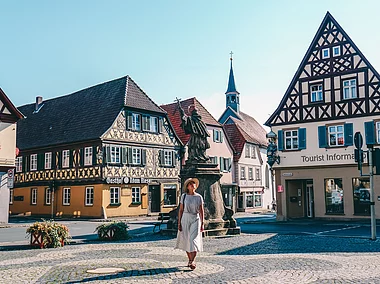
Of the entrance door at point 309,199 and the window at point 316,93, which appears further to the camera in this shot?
the entrance door at point 309,199

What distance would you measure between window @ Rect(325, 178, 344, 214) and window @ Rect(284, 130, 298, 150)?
284cm

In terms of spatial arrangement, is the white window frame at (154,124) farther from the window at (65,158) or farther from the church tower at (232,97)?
the church tower at (232,97)

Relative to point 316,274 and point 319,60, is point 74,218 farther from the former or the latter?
point 316,274

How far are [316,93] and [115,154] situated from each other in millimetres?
14328

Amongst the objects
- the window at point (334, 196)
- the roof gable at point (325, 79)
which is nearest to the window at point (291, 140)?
the roof gable at point (325, 79)

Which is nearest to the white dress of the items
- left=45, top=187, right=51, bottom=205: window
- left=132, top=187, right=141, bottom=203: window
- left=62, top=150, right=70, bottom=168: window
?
left=132, top=187, right=141, bottom=203: window

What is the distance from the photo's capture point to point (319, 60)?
27.7 m

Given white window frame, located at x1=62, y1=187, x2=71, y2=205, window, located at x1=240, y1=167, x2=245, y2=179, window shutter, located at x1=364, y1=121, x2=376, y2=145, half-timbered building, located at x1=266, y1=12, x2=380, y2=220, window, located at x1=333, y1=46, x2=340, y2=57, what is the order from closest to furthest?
window shutter, located at x1=364, y1=121, x2=376, y2=145, half-timbered building, located at x1=266, y1=12, x2=380, y2=220, window, located at x1=333, y1=46, x2=340, y2=57, white window frame, located at x1=62, y1=187, x2=71, y2=205, window, located at x1=240, y1=167, x2=245, y2=179

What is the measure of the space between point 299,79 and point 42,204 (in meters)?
21.3

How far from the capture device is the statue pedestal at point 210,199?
16656 mm

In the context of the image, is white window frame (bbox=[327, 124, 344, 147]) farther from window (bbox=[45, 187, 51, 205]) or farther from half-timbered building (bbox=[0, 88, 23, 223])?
window (bbox=[45, 187, 51, 205])

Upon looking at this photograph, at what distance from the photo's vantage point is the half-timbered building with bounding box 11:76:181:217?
32594mm

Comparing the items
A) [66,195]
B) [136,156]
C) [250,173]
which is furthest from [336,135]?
[250,173]

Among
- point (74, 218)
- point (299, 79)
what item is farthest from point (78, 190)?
point (299, 79)
